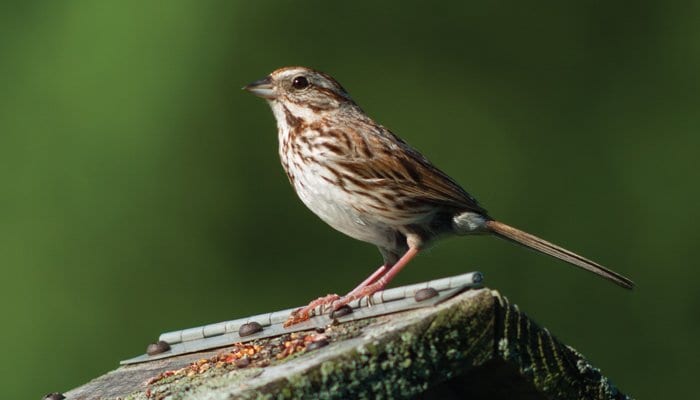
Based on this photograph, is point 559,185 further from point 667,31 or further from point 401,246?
point 401,246

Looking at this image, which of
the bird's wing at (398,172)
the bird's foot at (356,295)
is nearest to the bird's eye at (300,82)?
the bird's wing at (398,172)

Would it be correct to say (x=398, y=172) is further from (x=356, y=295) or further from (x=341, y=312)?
(x=341, y=312)

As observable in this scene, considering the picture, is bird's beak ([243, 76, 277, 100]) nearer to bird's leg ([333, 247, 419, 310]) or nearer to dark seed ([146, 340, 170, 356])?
bird's leg ([333, 247, 419, 310])

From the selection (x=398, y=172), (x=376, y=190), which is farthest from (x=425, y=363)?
(x=398, y=172)

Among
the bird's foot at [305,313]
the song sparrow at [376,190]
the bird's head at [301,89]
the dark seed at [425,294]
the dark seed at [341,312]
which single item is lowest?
the dark seed at [425,294]

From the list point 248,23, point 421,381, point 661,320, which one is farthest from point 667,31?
point 421,381

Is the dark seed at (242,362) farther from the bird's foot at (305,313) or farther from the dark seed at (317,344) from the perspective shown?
the bird's foot at (305,313)

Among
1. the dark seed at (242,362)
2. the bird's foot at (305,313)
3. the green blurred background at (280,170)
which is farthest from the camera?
the green blurred background at (280,170)
